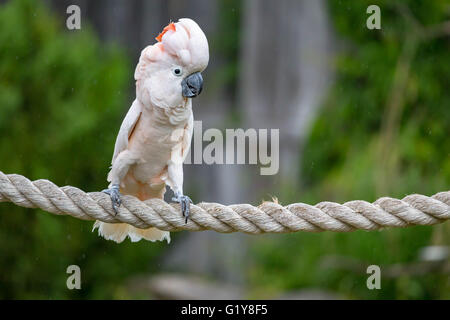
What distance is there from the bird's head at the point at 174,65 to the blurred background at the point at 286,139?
2260 millimetres

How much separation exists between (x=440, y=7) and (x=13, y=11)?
10.8 ft

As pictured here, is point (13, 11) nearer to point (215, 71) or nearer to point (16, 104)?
point (16, 104)

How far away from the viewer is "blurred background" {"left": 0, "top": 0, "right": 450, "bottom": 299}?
4.31m

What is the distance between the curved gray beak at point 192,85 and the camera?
7.21 feet

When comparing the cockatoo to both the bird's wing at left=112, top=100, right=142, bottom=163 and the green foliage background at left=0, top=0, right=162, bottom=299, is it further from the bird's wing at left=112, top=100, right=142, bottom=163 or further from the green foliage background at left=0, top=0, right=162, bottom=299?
the green foliage background at left=0, top=0, right=162, bottom=299

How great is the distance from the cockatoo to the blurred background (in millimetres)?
1909

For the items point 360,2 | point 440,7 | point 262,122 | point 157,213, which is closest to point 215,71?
point 262,122

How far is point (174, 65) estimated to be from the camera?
2.21m
